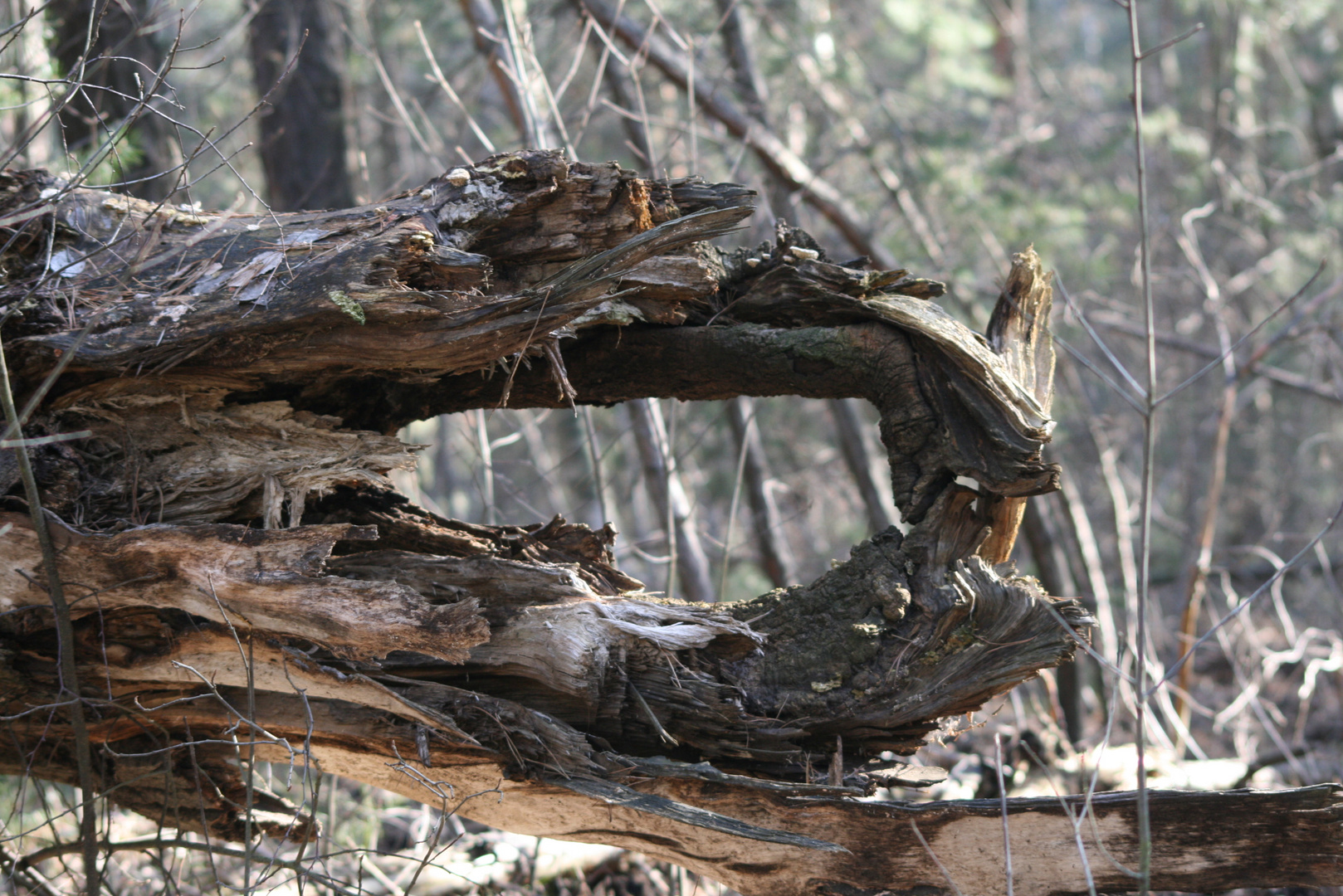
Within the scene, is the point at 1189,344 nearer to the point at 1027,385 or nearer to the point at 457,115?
the point at 1027,385

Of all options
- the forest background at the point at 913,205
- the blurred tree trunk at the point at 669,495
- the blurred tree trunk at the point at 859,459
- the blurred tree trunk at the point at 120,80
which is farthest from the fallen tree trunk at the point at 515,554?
the blurred tree trunk at the point at 859,459

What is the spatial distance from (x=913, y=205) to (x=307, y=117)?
4.78 m

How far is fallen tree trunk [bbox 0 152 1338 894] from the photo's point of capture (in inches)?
98.6

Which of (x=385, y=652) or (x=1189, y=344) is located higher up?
(x=1189, y=344)

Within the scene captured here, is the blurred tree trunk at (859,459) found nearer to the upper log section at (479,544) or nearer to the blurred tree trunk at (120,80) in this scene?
the upper log section at (479,544)

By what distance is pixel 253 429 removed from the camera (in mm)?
2828

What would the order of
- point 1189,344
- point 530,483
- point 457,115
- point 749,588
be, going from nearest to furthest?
point 530,483, point 1189,344, point 457,115, point 749,588

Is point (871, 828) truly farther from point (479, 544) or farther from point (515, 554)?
point (479, 544)

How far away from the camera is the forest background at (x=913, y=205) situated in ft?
17.0

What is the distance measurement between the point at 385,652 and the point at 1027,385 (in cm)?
212

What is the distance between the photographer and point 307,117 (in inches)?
257

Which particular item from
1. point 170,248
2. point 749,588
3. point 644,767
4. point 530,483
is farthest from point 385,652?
point 749,588

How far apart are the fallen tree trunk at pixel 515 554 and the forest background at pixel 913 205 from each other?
0.37 m

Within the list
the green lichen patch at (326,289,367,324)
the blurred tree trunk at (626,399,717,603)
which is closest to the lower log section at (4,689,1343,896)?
the green lichen patch at (326,289,367,324)
